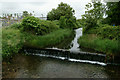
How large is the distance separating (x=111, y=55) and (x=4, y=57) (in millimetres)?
9123

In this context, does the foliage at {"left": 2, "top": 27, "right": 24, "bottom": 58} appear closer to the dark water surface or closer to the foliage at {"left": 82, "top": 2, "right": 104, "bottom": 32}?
the dark water surface

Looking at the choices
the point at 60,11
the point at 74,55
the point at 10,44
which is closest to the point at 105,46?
the point at 74,55

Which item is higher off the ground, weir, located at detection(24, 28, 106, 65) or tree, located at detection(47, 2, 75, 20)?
tree, located at detection(47, 2, 75, 20)

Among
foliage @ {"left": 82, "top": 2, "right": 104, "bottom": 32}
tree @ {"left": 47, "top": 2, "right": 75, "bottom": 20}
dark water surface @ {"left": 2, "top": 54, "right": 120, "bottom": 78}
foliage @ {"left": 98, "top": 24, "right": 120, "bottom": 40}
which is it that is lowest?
dark water surface @ {"left": 2, "top": 54, "right": 120, "bottom": 78}

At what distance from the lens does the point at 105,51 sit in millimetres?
10555

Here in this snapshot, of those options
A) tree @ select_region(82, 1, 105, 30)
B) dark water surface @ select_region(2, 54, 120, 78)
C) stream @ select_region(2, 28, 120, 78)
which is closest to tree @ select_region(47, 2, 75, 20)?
tree @ select_region(82, 1, 105, 30)

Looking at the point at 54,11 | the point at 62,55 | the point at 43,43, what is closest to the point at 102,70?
the point at 62,55

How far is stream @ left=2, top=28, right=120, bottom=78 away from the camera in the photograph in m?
7.50

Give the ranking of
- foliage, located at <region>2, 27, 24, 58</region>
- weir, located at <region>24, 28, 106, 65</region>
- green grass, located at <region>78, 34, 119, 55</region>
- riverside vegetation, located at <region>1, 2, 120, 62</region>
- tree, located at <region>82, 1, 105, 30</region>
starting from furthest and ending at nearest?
1. tree, located at <region>82, 1, 105, 30</region>
2. riverside vegetation, located at <region>1, 2, 120, 62</region>
3. green grass, located at <region>78, 34, 119, 55</region>
4. foliage, located at <region>2, 27, 24, 58</region>
5. weir, located at <region>24, 28, 106, 65</region>

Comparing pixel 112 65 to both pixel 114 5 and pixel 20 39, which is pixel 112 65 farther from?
pixel 20 39

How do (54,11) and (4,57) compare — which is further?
(54,11)

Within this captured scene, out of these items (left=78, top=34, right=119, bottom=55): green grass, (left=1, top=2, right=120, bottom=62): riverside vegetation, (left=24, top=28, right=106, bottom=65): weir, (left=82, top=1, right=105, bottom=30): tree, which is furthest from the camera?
(left=82, top=1, right=105, bottom=30): tree

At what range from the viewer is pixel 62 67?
28.5ft

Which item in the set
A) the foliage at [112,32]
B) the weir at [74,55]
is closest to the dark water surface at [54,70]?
the weir at [74,55]
